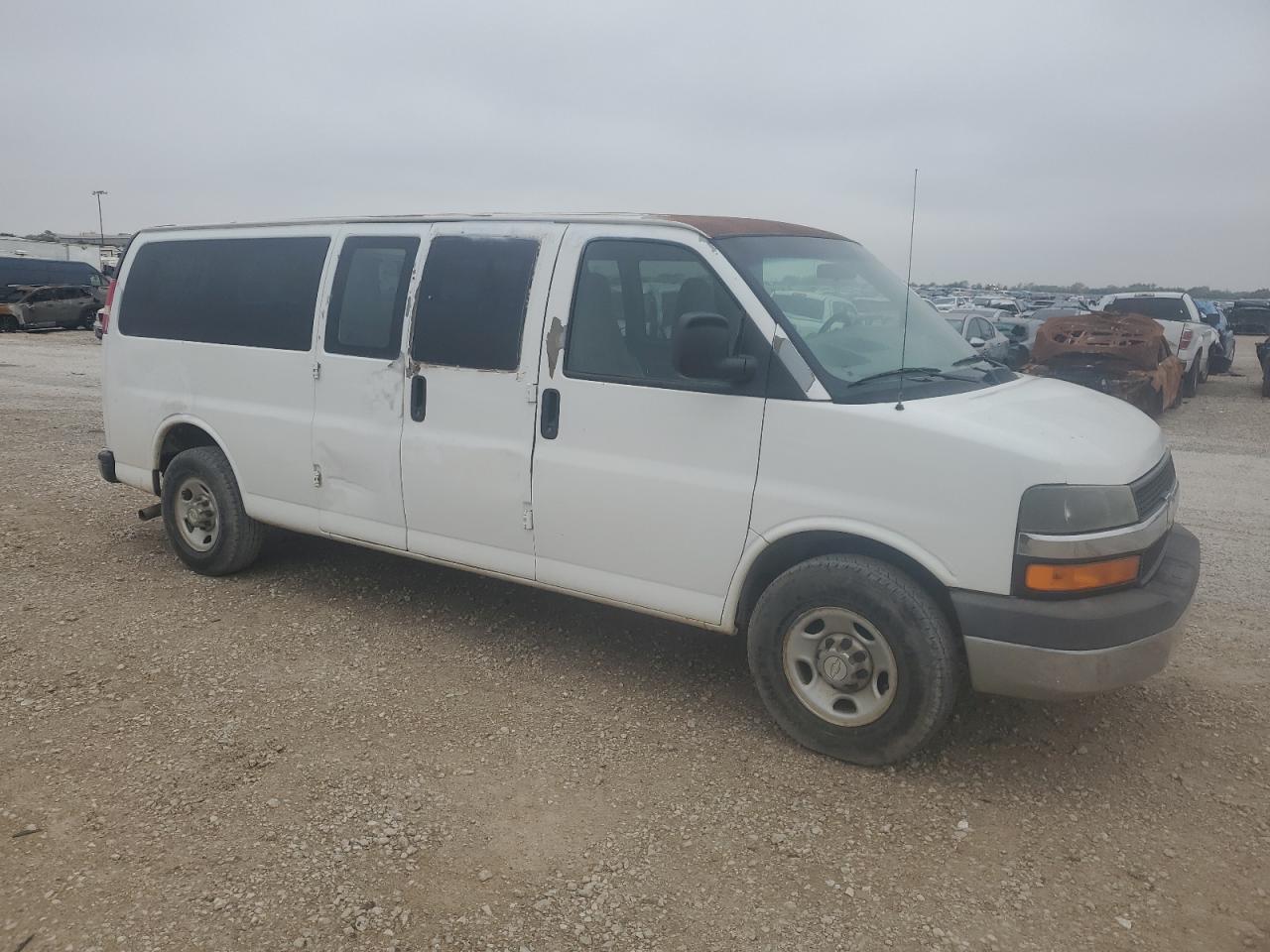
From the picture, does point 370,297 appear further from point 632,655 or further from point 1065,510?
point 1065,510

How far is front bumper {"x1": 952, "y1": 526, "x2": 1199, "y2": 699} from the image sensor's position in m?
3.40

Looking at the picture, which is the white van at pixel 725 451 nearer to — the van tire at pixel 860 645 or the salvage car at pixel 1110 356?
the van tire at pixel 860 645

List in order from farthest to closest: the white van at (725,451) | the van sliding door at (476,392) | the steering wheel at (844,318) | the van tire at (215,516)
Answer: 1. the van tire at (215,516)
2. the van sliding door at (476,392)
3. the steering wheel at (844,318)
4. the white van at (725,451)

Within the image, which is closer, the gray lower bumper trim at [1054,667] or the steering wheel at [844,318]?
the gray lower bumper trim at [1054,667]

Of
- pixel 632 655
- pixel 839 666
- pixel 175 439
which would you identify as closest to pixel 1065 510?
pixel 839 666

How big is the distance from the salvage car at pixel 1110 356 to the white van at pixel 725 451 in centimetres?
920

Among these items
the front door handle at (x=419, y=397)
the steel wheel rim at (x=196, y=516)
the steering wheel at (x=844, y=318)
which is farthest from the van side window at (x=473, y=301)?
the steel wheel rim at (x=196, y=516)

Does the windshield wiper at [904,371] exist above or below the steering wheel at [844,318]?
below

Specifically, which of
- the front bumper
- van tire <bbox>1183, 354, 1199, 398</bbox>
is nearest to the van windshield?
the front bumper

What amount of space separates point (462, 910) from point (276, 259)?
383 centimetres

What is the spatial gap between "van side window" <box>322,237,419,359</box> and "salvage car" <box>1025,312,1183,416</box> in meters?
10.2

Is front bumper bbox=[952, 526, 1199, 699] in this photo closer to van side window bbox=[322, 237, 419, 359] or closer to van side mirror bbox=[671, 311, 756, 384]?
van side mirror bbox=[671, 311, 756, 384]

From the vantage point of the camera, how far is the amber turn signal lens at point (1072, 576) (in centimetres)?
339

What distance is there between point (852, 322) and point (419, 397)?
2.11 meters
